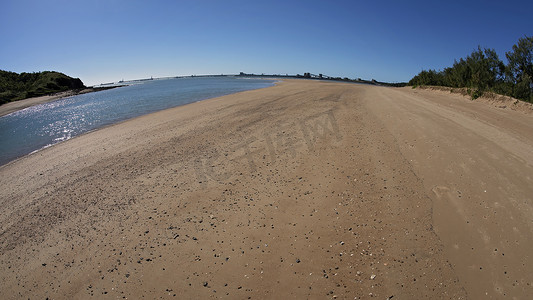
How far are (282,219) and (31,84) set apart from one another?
64.5 meters

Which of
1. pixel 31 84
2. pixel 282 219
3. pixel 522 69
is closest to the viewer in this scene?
pixel 282 219

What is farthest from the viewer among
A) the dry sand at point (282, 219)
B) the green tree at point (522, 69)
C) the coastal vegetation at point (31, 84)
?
the coastal vegetation at point (31, 84)

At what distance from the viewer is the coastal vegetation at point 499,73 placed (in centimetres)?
1188

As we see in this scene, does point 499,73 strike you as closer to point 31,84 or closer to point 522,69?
point 522,69

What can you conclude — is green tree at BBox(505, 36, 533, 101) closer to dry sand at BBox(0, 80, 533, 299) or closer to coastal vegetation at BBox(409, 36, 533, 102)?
coastal vegetation at BBox(409, 36, 533, 102)

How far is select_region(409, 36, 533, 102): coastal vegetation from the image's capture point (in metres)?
11.9

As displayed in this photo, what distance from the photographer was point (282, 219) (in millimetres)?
4379

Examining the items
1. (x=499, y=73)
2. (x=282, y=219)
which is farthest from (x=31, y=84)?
(x=499, y=73)

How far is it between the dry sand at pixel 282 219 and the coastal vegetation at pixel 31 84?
133 ft

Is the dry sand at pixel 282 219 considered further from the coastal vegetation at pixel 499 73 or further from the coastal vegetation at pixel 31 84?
the coastal vegetation at pixel 31 84

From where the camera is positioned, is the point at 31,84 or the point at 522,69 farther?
the point at 31,84

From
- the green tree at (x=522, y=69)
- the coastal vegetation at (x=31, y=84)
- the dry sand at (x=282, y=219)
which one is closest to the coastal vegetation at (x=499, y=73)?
the green tree at (x=522, y=69)

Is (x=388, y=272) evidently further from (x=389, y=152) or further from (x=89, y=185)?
(x=89, y=185)

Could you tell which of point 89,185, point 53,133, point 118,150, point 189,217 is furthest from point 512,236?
point 53,133
